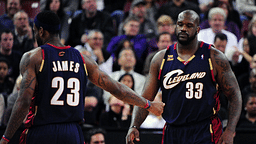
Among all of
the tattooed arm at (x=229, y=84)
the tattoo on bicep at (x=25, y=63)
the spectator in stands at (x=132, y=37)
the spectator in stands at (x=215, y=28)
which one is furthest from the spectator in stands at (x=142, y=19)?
the tattoo on bicep at (x=25, y=63)

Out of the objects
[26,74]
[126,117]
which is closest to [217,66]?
[26,74]

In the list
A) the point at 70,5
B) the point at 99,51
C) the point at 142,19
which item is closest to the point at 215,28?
the point at 142,19

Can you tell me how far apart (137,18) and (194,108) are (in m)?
5.35

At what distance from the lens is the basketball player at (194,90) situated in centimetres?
493

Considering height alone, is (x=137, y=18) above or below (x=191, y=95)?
above

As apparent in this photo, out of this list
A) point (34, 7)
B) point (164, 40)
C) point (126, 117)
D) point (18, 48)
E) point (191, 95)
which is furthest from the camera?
point (34, 7)

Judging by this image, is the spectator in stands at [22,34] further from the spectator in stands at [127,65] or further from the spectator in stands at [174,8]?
the spectator in stands at [174,8]

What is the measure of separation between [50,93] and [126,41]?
5.08 m

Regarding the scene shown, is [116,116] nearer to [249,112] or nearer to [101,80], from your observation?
[249,112]

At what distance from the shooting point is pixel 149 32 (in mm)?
10250

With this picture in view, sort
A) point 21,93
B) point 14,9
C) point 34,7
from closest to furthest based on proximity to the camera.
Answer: point 21,93 → point 14,9 → point 34,7

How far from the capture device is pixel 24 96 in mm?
4254

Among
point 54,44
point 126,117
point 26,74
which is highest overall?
point 54,44

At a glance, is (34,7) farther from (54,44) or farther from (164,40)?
(54,44)
